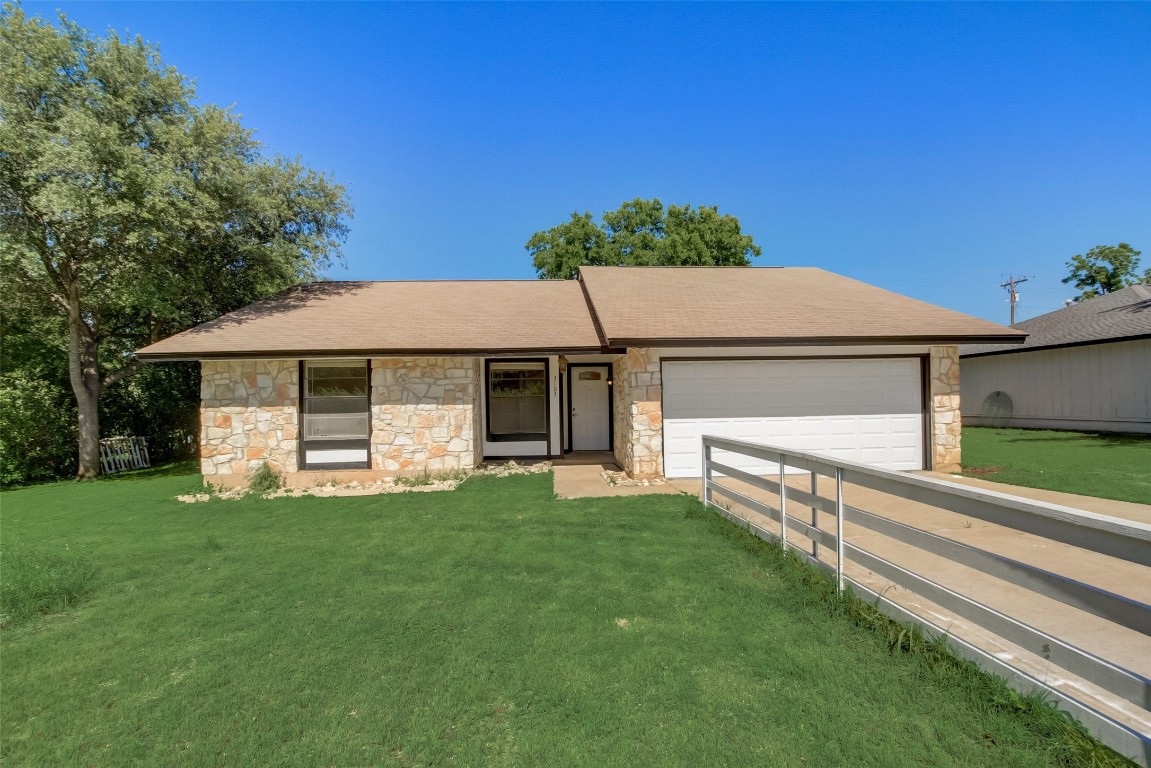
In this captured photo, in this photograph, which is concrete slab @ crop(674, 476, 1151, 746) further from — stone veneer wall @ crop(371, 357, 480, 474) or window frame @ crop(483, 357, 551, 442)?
window frame @ crop(483, 357, 551, 442)

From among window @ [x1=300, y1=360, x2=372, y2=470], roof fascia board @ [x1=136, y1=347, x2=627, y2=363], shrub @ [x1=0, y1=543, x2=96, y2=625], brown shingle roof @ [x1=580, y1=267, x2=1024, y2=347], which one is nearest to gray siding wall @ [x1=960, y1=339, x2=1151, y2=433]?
brown shingle roof @ [x1=580, y1=267, x2=1024, y2=347]

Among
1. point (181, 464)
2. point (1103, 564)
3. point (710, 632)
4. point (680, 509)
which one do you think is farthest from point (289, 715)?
point (181, 464)

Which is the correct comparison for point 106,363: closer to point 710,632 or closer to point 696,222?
point 710,632

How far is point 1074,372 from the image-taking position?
16031 mm

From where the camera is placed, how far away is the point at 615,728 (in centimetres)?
256

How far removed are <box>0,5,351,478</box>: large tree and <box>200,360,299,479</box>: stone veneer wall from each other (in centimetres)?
337

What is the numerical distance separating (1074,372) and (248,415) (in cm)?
2283

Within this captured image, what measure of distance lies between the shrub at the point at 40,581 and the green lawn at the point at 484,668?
3.6 inches

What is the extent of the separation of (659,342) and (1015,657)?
626cm

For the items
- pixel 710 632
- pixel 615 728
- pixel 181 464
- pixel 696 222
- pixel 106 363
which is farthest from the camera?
pixel 696 222

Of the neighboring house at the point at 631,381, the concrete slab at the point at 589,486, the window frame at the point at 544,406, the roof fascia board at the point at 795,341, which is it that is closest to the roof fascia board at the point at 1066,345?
the neighboring house at the point at 631,381

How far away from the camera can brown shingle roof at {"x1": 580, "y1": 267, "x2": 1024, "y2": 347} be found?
8.88 m

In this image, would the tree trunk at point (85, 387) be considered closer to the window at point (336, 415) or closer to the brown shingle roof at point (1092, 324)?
the window at point (336, 415)

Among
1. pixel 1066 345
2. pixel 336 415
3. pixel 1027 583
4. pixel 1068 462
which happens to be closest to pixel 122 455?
pixel 336 415
